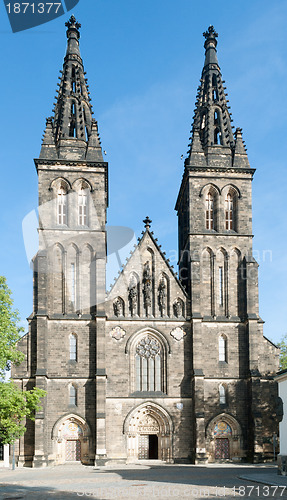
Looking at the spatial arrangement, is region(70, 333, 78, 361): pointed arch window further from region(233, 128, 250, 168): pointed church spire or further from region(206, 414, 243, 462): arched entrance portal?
region(233, 128, 250, 168): pointed church spire

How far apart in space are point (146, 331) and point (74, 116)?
1754cm

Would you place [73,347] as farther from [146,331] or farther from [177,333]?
[177,333]

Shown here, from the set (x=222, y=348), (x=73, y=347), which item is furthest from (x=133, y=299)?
(x=222, y=348)

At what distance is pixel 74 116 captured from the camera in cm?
5000

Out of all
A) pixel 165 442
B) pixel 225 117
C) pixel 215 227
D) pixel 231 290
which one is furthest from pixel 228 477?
pixel 225 117

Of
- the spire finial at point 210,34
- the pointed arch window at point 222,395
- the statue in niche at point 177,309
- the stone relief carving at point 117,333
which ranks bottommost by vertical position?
the pointed arch window at point 222,395

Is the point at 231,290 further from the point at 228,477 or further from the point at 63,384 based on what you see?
the point at 228,477

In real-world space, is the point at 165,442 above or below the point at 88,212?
below

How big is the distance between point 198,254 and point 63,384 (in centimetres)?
1291

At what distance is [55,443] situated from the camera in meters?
42.1

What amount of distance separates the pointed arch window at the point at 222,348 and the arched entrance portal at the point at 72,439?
1016 centimetres

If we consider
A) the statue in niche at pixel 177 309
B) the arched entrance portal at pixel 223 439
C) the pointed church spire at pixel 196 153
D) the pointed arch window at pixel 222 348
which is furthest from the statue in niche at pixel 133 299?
the pointed church spire at pixel 196 153

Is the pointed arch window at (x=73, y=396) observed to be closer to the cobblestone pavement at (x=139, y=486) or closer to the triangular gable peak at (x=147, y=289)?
the triangular gable peak at (x=147, y=289)

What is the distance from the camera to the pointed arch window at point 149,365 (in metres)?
44.0
